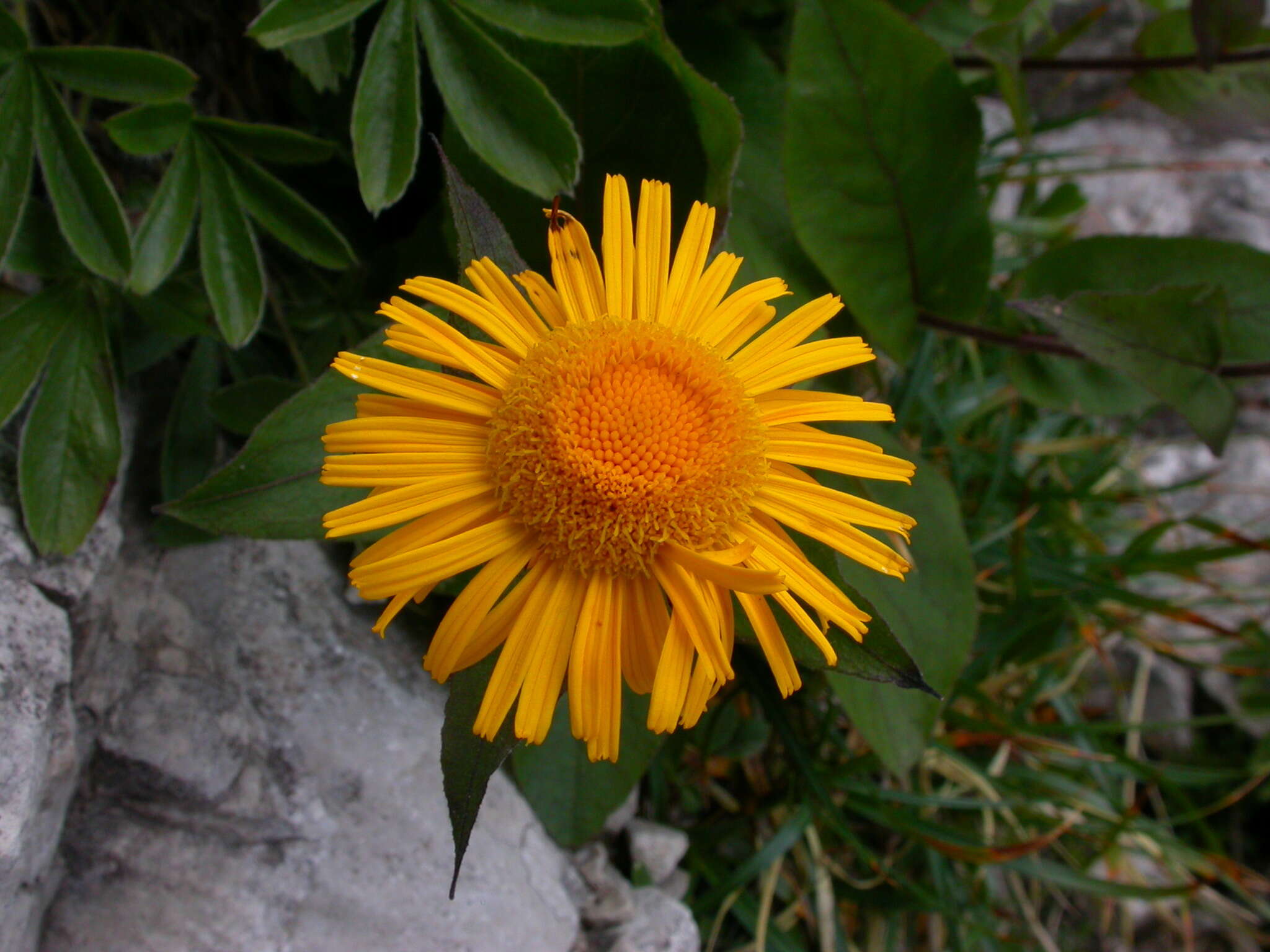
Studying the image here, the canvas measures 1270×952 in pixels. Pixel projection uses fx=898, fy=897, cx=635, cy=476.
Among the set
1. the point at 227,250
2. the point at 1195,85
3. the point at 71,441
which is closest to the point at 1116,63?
the point at 1195,85

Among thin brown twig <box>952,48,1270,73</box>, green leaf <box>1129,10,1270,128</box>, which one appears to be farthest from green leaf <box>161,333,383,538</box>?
green leaf <box>1129,10,1270,128</box>

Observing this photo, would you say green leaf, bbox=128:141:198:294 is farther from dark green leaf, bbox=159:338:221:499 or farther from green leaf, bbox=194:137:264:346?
dark green leaf, bbox=159:338:221:499

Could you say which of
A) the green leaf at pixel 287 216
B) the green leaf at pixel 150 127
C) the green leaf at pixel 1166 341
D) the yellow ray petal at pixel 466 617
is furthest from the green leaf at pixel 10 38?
the green leaf at pixel 1166 341

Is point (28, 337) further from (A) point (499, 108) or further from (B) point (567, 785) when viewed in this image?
(B) point (567, 785)

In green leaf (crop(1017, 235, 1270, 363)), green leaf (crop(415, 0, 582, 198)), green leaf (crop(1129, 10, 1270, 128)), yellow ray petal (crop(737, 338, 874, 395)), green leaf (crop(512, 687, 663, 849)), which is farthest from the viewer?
green leaf (crop(1129, 10, 1270, 128))

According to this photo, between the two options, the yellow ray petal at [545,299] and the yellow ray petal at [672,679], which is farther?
the yellow ray petal at [545,299]

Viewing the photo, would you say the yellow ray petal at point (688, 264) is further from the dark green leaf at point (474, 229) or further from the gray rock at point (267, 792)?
the gray rock at point (267, 792)

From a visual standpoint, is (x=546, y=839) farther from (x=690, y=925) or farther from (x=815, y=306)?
(x=815, y=306)
